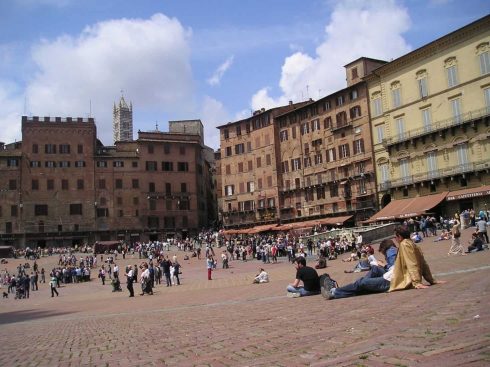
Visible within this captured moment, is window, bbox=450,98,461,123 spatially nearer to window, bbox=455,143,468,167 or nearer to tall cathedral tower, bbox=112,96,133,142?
window, bbox=455,143,468,167

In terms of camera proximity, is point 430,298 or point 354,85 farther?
point 354,85

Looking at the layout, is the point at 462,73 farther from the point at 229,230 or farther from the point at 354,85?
the point at 229,230

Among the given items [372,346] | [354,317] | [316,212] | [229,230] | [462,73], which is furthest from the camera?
[229,230]

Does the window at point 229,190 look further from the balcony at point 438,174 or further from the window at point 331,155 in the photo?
the balcony at point 438,174

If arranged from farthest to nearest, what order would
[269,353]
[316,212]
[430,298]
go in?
1. [316,212]
2. [430,298]
3. [269,353]

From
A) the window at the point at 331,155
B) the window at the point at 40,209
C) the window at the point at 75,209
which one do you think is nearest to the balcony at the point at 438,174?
the window at the point at 331,155

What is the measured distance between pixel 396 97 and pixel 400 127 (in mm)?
3235

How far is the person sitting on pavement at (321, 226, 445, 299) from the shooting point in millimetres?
8992

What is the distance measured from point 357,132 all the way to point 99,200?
38841 mm

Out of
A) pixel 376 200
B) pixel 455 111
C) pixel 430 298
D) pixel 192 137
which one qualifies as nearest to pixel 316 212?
pixel 376 200

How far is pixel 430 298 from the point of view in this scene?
7.73 metres

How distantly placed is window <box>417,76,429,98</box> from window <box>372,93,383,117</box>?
17.0 feet

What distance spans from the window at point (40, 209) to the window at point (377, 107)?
156 feet

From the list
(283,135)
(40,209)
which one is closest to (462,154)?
(283,135)
